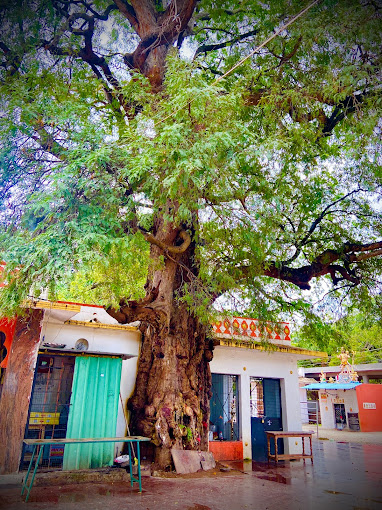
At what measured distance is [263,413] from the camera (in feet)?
40.0

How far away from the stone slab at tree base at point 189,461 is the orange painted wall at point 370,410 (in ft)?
Answer: 58.3

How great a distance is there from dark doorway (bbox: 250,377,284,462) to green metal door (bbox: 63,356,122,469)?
18.4 ft

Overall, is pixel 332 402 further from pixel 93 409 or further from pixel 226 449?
pixel 93 409

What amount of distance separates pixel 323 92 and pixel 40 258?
248 inches

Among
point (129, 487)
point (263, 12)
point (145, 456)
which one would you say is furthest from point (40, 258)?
point (263, 12)

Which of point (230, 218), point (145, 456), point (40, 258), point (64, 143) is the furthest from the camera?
point (145, 456)

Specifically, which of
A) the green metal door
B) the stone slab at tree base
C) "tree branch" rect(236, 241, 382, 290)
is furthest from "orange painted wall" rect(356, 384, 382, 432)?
the green metal door

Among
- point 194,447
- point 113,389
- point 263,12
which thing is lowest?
point 194,447

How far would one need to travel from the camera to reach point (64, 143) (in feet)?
23.4

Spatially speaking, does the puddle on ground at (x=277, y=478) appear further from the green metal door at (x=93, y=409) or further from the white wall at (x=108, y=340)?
the green metal door at (x=93, y=409)

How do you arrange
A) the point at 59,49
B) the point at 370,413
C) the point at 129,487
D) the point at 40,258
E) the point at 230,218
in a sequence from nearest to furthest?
the point at 40,258 < the point at 129,487 < the point at 230,218 < the point at 59,49 < the point at 370,413

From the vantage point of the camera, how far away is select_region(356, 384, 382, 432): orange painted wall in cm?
2231

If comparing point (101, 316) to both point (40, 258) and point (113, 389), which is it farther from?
point (40, 258)

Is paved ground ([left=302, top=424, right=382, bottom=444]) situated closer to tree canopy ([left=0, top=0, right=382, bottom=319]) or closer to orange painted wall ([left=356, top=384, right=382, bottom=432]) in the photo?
orange painted wall ([left=356, top=384, right=382, bottom=432])
